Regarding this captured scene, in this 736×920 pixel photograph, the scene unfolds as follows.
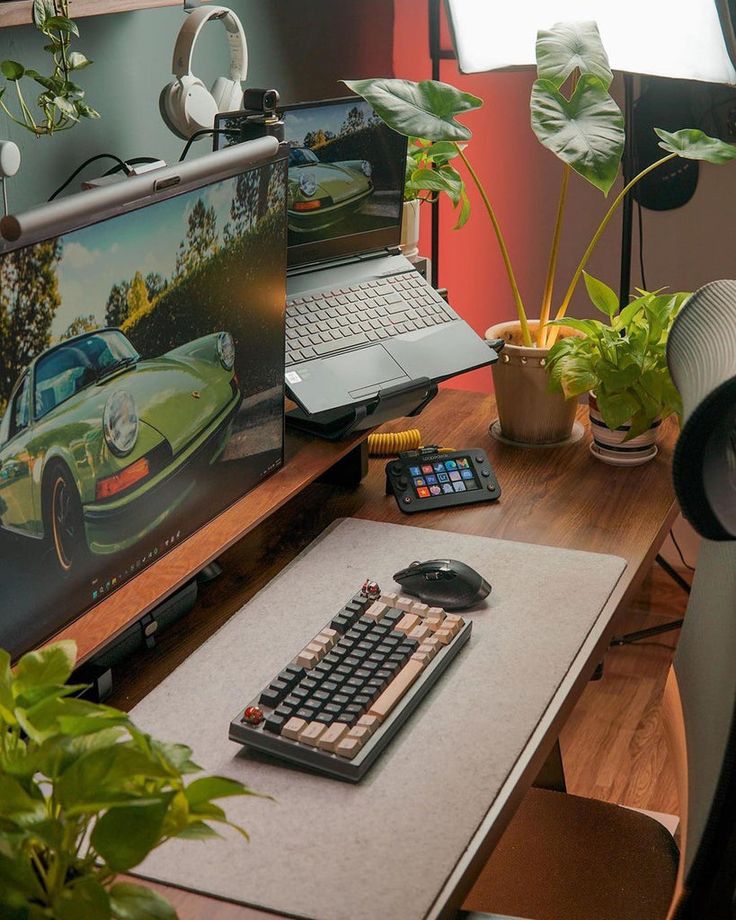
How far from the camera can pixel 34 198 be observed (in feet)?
4.69

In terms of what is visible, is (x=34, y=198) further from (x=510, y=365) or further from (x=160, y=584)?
(x=510, y=365)

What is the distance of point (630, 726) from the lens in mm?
2379

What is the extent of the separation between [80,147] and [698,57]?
1040 mm

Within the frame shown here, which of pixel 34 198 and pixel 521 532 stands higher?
pixel 34 198

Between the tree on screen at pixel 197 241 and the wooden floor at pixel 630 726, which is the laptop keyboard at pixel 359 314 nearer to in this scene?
the tree on screen at pixel 197 241

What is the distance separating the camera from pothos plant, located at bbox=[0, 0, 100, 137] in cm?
127

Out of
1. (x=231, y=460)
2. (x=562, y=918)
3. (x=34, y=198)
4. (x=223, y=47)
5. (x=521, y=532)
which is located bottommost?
(x=562, y=918)

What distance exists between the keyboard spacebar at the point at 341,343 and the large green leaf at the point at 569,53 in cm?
46

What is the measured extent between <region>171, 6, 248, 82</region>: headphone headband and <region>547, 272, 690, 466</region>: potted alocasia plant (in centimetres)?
60

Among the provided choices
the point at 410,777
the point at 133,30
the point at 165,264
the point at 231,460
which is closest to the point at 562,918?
the point at 410,777

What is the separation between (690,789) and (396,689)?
280 mm

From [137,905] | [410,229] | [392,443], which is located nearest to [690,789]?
[137,905]

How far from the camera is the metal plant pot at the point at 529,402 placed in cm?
172

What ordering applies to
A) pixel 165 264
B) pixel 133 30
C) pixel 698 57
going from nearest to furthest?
1. pixel 165 264
2. pixel 133 30
3. pixel 698 57
